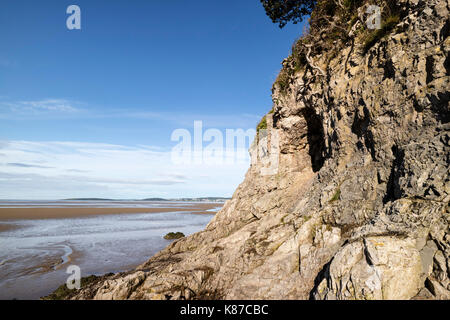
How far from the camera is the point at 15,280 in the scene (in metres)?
12.9

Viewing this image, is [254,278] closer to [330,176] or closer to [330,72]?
[330,176]

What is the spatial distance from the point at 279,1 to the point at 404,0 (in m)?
8.28

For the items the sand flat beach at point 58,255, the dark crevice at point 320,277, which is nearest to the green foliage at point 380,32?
the dark crevice at point 320,277

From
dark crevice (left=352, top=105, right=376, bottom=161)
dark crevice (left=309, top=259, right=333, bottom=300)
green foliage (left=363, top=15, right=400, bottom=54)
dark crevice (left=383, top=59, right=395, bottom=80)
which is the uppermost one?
green foliage (left=363, top=15, right=400, bottom=54)

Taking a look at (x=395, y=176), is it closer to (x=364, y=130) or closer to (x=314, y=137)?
(x=364, y=130)

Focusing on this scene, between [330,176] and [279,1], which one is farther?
[279,1]

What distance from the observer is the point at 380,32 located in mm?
9008

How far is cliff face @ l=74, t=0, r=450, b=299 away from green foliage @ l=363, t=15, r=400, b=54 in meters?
0.25

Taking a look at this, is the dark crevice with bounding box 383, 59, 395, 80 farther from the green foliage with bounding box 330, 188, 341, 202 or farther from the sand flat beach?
the sand flat beach

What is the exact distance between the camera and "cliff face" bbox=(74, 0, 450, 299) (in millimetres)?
5488

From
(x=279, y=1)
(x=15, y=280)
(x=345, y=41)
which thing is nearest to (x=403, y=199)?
(x=345, y=41)

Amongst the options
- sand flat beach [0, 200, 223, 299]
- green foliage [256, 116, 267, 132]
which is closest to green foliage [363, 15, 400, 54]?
green foliage [256, 116, 267, 132]

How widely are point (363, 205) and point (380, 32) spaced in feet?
21.2
